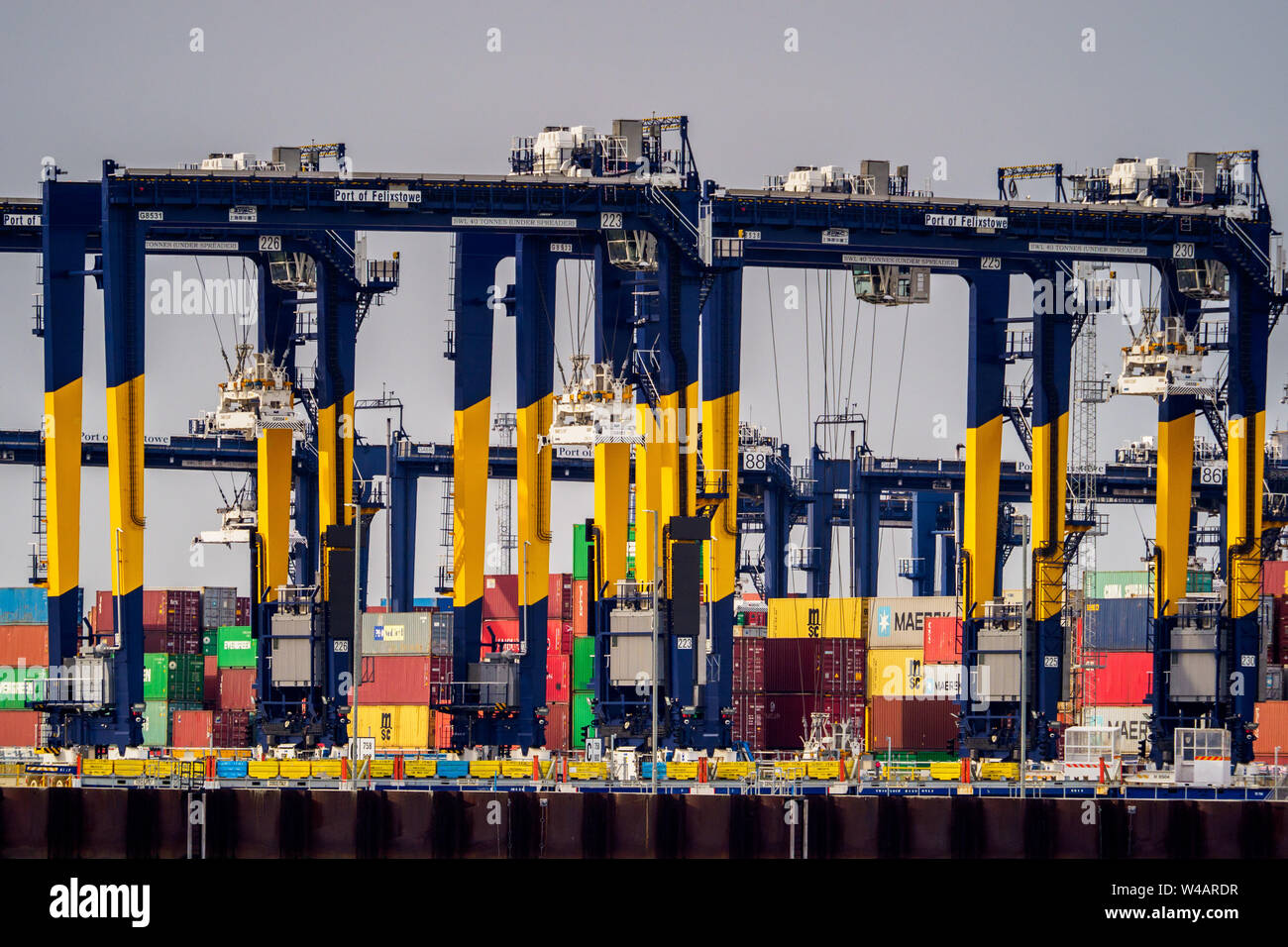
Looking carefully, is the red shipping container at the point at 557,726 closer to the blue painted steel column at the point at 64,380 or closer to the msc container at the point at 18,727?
the msc container at the point at 18,727

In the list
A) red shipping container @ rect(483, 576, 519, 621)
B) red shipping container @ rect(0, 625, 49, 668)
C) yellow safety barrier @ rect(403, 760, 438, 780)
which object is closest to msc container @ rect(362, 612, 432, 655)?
red shipping container @ rect(483, 576, 519, 621)

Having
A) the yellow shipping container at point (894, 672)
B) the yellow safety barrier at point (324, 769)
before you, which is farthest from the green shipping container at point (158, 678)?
the yellow safety barrier at point (324, 769)

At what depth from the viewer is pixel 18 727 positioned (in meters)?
96.3

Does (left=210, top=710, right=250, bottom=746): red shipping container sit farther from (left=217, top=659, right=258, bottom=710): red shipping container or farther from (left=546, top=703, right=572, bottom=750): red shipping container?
(left=546, top=703, right=572, bottom=750): red shipping container

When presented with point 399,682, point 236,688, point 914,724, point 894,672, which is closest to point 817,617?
point 894,672

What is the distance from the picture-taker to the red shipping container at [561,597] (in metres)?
102

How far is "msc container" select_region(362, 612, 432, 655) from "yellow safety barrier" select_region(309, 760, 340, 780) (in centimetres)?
1967

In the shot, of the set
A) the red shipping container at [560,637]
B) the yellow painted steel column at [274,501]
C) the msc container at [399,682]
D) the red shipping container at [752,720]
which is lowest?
the red shipping container at [752,720]

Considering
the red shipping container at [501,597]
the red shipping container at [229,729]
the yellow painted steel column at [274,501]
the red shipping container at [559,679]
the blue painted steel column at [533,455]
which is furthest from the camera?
the red shipping container at [501,597]

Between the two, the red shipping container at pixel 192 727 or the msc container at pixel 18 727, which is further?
the red shipping container at pixel 192 727

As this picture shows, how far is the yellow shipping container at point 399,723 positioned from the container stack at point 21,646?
12385mm

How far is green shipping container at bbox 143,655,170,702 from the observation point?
99.8 meters

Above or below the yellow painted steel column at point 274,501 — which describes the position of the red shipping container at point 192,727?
below
